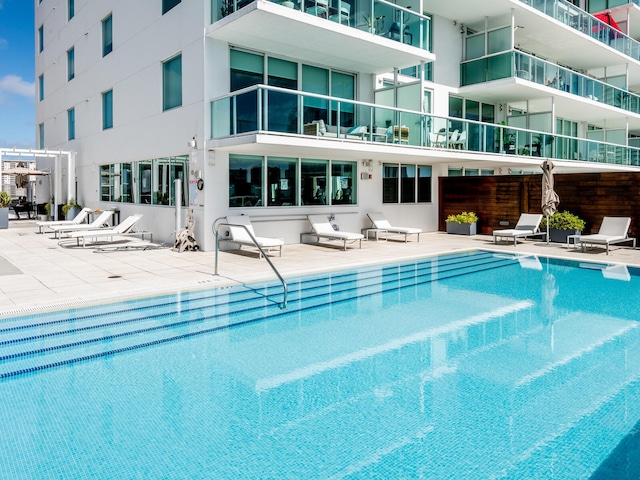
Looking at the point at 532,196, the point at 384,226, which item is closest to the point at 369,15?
the point at 384,226

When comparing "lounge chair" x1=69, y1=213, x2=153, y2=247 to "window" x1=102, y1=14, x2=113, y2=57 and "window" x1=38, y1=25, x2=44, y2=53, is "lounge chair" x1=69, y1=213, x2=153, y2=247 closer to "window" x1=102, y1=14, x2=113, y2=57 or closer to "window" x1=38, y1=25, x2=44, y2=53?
"window" x1=102, y1=14, x2=113, y2=57

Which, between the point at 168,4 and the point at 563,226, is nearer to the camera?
the point at 168,4

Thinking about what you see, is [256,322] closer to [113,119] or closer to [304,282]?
[304,282]

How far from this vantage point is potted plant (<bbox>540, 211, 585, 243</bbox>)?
15227 millimetres

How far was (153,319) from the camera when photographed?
23.0 feet

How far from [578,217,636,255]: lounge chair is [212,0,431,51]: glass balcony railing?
23.5 ft

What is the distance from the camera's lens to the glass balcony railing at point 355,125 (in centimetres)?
1176

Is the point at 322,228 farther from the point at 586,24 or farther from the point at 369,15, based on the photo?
the point at 586,24

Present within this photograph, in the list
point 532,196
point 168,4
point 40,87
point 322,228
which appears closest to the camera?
point 168,4

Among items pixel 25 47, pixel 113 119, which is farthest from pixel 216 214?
pixel 25 47

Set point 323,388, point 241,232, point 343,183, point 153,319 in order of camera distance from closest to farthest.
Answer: point 323,388, point 153,319, point 241,232, point 343,183

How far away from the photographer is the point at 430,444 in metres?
3.71

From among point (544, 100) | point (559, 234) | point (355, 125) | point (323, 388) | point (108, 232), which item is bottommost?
point (323, 388)

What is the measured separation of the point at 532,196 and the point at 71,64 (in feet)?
66.0
